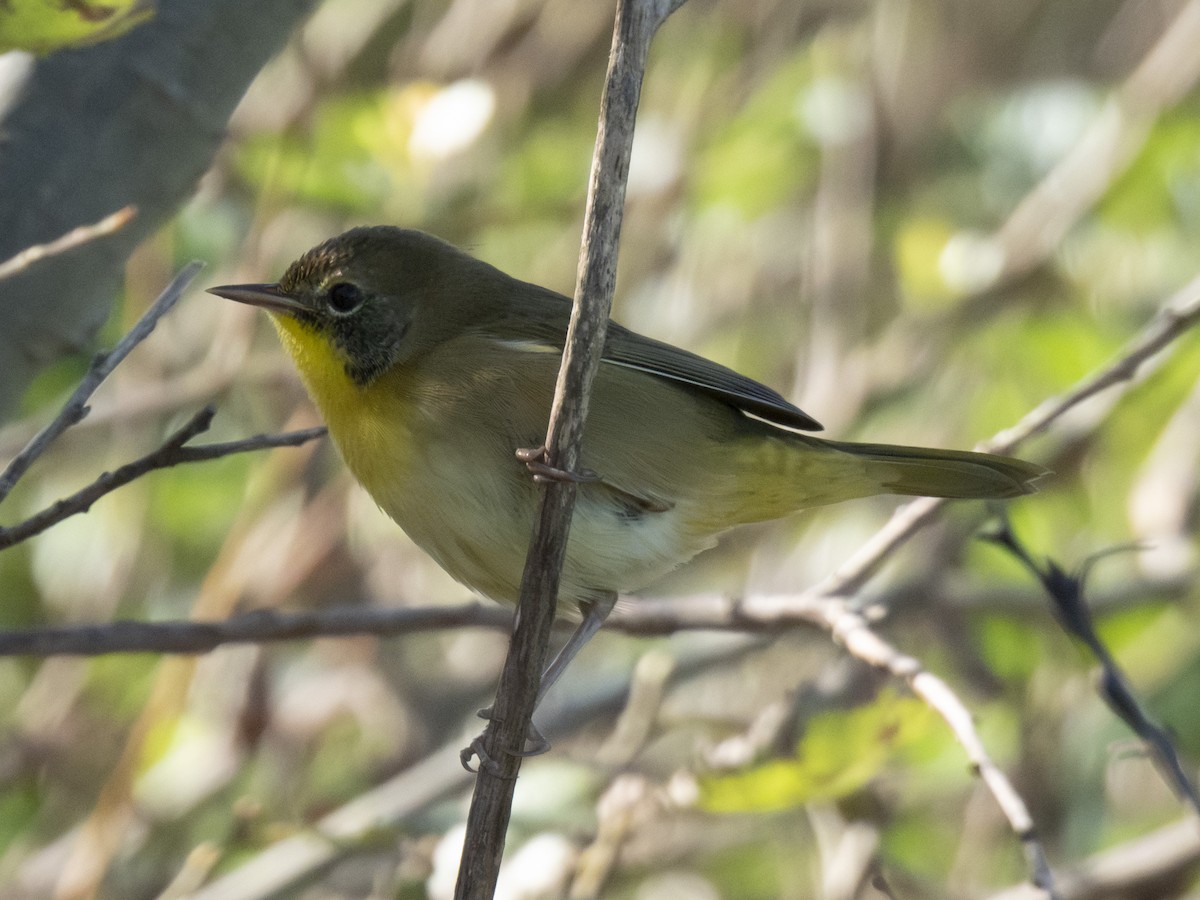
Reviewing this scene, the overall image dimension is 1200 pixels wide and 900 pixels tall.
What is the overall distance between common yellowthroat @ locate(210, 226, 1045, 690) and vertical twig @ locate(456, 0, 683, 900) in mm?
617

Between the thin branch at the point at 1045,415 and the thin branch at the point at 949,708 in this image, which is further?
the thin branch at the point at 1045,415

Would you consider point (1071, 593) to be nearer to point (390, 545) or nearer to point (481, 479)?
point (481, 479)

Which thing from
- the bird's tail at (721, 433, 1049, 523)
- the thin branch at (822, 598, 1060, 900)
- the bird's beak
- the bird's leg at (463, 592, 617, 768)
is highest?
the bird's beak

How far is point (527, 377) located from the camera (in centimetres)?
266

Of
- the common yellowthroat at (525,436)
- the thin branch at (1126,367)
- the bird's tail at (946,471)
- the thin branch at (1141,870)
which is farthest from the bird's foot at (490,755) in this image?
the thin branch at (1141,870)

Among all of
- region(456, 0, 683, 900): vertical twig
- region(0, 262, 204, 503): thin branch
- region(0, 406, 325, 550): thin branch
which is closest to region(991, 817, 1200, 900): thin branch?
region(456, 0, 683, 900): vertical twig

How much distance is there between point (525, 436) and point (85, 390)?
972 mm

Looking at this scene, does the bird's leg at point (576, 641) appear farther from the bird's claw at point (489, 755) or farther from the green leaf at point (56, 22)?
the green leaf at point (56, 22)

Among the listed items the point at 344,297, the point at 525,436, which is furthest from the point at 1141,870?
the point at 344,297

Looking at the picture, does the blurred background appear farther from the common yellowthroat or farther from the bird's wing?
the bird's wing

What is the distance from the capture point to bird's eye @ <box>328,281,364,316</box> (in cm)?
303

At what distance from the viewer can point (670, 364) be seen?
110 inches

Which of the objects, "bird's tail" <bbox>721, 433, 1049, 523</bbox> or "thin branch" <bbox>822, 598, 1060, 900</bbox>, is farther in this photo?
"bird's tail" <bbox>721, 433, 1049, 523</bbox>

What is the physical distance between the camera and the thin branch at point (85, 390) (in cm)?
167
